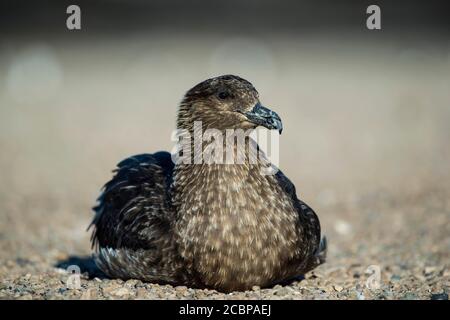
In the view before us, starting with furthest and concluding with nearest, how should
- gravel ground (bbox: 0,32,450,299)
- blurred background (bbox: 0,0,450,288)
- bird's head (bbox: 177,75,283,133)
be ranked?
blurred background (bbox: 0,0,450,288), gravel ground (bbox: 0,32,450,299), bird's head (bbox: 177,75,283,133)

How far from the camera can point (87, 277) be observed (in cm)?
711

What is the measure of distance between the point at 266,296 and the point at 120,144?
9.36 meters

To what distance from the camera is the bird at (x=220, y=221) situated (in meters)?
5.98

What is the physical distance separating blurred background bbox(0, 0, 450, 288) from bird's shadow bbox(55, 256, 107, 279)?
0.68 metres

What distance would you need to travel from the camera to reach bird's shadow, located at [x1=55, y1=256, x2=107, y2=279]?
24.1 ft

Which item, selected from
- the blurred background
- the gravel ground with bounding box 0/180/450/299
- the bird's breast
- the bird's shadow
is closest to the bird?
the bird's breast

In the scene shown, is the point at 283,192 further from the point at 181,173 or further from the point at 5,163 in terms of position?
the point at 5,163

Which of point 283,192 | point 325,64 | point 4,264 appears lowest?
point 4,264

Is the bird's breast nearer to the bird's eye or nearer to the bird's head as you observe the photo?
the bird's head

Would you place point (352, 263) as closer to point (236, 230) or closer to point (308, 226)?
point (308, 226)

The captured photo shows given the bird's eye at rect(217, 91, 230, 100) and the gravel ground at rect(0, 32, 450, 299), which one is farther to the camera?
the gravel ground at rect(0, 32, 450, 299)

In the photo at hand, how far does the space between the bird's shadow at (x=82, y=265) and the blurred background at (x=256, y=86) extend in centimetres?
68

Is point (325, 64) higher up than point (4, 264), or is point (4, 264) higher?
point (325, 64)

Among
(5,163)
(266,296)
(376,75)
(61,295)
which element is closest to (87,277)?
(61,295)
